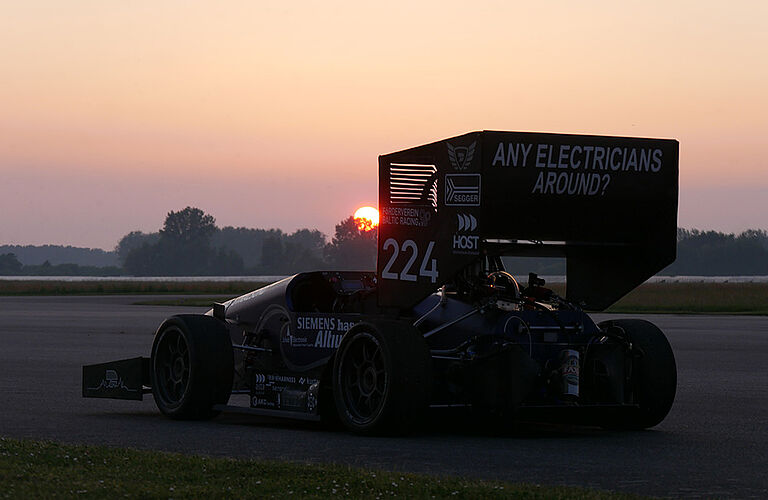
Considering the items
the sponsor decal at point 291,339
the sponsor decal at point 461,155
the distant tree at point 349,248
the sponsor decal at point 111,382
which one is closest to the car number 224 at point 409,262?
the sponsor decal at point 461,155

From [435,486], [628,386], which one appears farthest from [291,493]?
[628,386]

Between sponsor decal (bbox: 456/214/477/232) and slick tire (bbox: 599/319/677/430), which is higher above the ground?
sponsor decal (bbox: 456/214/477/232)

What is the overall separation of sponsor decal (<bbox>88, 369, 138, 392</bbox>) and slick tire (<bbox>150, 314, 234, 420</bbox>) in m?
0.56

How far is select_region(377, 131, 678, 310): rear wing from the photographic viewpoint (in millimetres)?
11180

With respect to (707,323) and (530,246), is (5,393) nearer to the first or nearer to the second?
(530,246)

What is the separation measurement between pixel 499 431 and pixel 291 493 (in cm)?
438

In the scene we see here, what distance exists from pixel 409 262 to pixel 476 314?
75 cm

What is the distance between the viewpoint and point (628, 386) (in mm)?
11953

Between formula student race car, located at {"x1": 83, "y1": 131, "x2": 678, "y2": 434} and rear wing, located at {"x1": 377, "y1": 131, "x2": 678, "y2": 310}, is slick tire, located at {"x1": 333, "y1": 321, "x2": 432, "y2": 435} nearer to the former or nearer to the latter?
formula student race car, located at {"x1": 83, "y1": 131, "x2": 678, "y2": 434}

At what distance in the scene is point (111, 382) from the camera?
44.9ft

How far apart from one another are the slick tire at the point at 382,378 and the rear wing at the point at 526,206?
0.63 m

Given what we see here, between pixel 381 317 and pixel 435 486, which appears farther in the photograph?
pixel 381 317

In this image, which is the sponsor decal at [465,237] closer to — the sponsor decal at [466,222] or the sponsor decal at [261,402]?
the sponsor decal at [466,222]

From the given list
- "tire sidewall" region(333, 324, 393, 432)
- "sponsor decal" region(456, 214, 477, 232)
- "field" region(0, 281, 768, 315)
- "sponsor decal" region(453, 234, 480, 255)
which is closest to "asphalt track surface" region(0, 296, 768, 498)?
"tire sidewall" region(333, 324, 393, 432)
